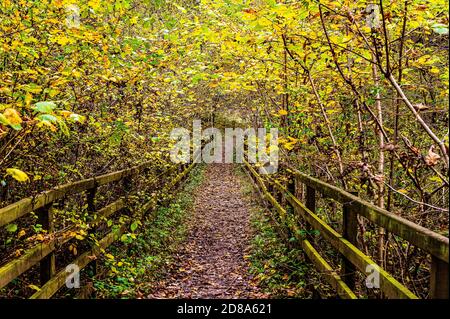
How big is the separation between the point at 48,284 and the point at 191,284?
287 cm

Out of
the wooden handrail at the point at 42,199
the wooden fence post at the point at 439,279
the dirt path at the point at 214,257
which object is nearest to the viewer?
the wooden fence post at the point at 439,279

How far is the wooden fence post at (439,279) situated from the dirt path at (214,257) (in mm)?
3749

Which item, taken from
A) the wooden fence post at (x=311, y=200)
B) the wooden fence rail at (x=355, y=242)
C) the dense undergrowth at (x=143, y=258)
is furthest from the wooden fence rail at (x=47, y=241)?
the wooden fence post at (x=311, y=200)

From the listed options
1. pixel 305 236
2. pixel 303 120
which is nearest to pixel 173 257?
pixel 305 236

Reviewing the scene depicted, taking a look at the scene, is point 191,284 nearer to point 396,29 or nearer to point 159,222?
point 159,222

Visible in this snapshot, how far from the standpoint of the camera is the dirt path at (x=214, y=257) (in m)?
6.18

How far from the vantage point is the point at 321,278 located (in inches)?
209

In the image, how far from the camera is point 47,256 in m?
4.07

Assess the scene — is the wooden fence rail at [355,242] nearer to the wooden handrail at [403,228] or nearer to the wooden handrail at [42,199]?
the wooden handrail at [403,228]

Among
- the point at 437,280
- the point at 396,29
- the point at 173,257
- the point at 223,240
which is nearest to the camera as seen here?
the point at 437,280

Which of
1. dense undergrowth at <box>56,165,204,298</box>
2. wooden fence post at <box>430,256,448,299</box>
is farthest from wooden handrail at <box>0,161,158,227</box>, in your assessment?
wooden fence post at <box>430,256,448,299</box>

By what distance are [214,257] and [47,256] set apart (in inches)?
170
